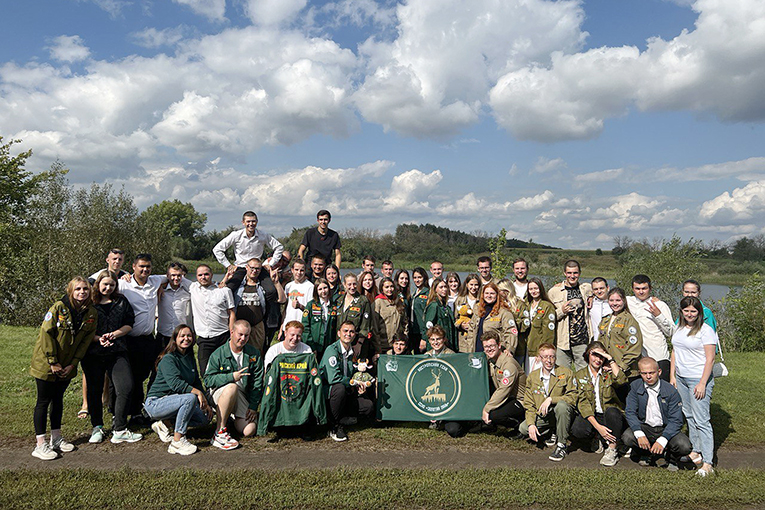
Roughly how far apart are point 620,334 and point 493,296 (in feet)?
5.63

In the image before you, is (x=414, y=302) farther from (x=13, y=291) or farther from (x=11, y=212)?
(x=11, y=212)

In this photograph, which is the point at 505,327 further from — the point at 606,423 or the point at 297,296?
the point at 297,296

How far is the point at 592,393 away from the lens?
6.33 meters

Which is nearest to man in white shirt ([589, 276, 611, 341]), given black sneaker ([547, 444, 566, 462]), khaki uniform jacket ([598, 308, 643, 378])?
khaki uniform jacket ([598, 308, 643, 378])

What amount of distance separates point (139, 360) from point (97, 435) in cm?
100

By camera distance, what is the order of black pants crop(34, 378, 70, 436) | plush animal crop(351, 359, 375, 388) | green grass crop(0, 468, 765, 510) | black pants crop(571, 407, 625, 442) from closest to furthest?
green grass crop(0, 468, 765, 510)
black pants crop(34, 378, 70, 436)
black pants crop(571, 407, 625, 442)
plush animal crop(351, 359, 375, 388)

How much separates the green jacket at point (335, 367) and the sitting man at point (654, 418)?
3.46m

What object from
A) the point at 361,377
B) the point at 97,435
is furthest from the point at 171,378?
the point at 361,377

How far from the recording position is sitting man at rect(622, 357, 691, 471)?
19.1ft

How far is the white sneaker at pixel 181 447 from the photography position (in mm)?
5879

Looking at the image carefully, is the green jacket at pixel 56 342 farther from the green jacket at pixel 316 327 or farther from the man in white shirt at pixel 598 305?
the man in white shirt at pixel 598 305

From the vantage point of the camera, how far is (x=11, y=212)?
27594mm

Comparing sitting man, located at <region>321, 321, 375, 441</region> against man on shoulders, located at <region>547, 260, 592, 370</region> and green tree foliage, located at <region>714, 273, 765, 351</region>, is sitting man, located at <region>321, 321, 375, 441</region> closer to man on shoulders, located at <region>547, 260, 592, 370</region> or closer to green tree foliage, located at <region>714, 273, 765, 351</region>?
man on shoulders, located at <region>547, 260, 592, 370</region>

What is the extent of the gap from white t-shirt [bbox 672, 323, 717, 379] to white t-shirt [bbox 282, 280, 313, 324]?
4.88m
